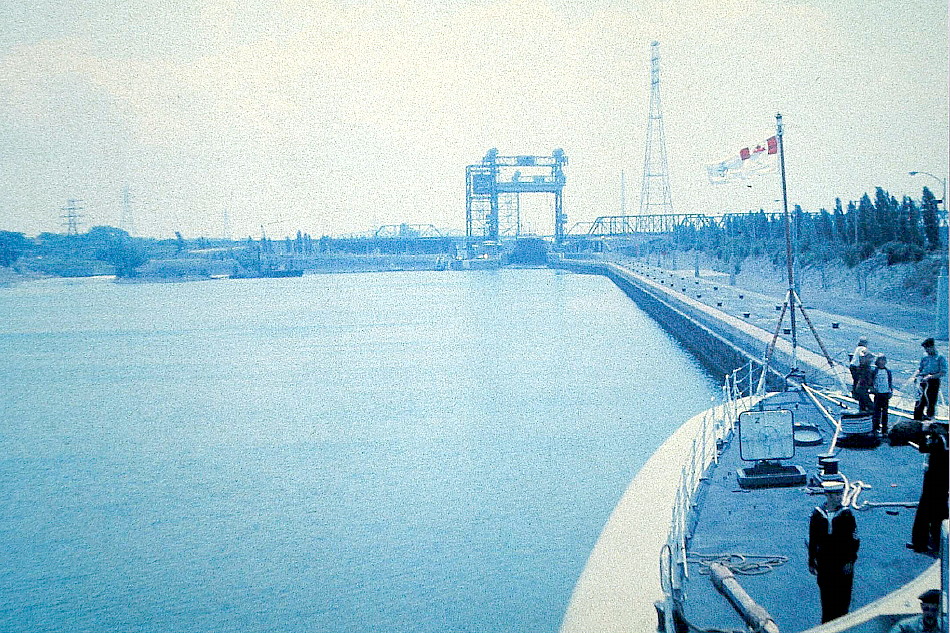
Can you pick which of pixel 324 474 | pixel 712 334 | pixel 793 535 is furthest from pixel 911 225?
pixel 793 535

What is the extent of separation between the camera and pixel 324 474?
1091cm

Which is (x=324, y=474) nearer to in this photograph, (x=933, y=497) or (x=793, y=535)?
(x=793, y=535)

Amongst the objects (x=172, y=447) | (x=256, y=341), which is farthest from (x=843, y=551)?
(x=256, y=341)

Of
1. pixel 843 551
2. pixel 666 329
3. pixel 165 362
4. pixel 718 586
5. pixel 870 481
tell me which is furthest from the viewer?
pixel 666 329

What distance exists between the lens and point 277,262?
7900cm

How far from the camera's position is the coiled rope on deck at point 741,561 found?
4.52 metres

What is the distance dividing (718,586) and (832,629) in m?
1.17

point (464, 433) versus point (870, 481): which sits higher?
point (870, 481)

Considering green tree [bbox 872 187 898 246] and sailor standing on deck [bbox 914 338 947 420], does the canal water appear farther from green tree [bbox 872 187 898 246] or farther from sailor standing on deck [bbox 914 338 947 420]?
green tree [bbox 872 187 898 246]

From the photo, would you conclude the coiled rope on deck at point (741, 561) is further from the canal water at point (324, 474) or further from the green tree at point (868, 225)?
the green tree at point (868, 225)

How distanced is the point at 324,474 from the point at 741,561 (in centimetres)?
713

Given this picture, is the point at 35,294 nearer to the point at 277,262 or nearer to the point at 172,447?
the point at 277,262

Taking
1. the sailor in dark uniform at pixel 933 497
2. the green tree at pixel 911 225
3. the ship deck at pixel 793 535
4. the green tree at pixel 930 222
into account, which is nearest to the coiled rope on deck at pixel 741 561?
the ship deck at pixel 793 535

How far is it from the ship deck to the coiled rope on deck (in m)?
0.01
